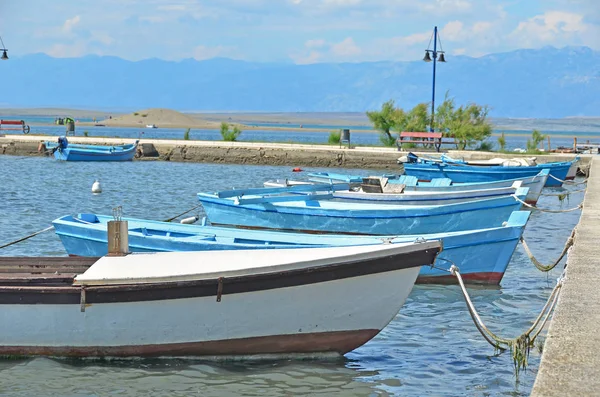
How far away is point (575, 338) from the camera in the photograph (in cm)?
670

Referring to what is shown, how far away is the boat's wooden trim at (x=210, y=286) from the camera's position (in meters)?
8.23

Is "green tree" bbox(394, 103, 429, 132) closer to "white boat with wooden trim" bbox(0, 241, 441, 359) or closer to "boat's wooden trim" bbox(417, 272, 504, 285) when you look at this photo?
"boat's wooden trim" bbox(417, 272, 504, 285)

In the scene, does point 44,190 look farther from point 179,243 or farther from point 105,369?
point 105,369

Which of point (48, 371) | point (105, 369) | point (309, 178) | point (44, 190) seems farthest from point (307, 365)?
point (44, 190)

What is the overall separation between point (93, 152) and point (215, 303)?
1296 inches

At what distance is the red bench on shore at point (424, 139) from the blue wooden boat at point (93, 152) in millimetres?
12303

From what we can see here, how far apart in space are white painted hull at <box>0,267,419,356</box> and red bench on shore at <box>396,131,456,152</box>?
93.5 ft

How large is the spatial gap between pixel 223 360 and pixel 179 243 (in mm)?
2724

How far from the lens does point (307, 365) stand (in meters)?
8.84

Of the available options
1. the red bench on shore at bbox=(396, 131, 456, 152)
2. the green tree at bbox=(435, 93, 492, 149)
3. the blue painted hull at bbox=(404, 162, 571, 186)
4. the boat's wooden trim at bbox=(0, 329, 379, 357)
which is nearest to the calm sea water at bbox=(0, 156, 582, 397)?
the boat's wooden trim at bbox=(0, 329, 379, 357)

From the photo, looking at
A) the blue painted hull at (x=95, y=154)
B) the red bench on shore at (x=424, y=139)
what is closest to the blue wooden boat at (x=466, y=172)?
the red bench on shore at (x=424, y=139)

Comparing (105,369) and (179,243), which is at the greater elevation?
(179,243)

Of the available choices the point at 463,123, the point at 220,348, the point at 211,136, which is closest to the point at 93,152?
the point at 463,123

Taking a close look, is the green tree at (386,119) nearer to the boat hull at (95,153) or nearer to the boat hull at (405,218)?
the boat hull at (95,153)
